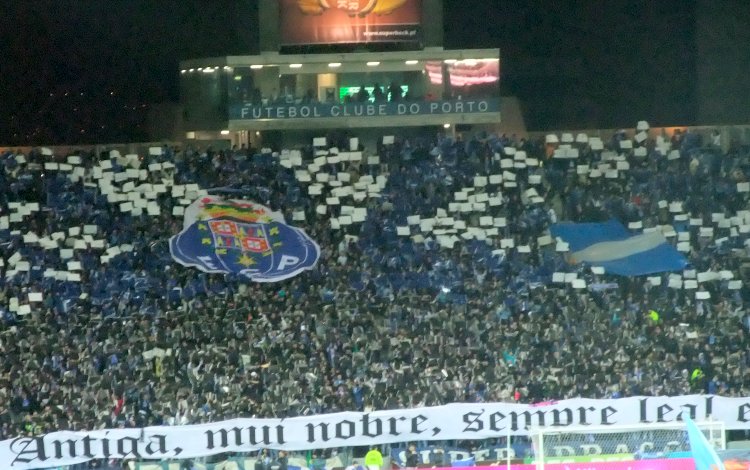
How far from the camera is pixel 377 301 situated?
18641mm

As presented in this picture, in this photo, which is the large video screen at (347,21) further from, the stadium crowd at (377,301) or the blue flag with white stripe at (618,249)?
the blue flag with white stripe at (618,249)

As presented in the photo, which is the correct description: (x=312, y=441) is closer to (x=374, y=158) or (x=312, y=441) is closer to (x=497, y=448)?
(x=497, y=448)

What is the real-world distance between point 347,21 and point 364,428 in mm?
9508

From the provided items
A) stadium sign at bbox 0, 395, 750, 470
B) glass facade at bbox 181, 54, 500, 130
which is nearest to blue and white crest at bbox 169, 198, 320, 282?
glass facade at bbox 181, 54, 500, 130

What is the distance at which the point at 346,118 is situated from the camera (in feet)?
68.5

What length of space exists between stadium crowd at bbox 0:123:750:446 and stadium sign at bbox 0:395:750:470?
3.64ft

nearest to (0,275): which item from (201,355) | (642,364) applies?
(201,355)

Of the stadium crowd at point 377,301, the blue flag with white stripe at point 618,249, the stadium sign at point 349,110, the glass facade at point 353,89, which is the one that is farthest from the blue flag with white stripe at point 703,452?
the glass facade at point 353,89

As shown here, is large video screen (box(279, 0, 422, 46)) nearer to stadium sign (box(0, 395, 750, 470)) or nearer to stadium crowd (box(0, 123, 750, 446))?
stadium crowd (box(0, 123, 750, 446))

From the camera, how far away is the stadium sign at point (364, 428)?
14641 millimetres

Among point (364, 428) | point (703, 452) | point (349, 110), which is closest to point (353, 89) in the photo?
point (349, 110)

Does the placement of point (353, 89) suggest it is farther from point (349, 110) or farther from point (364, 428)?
point (364, 428)

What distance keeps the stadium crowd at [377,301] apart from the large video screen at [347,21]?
243cm

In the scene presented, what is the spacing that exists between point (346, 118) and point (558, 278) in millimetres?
4982
